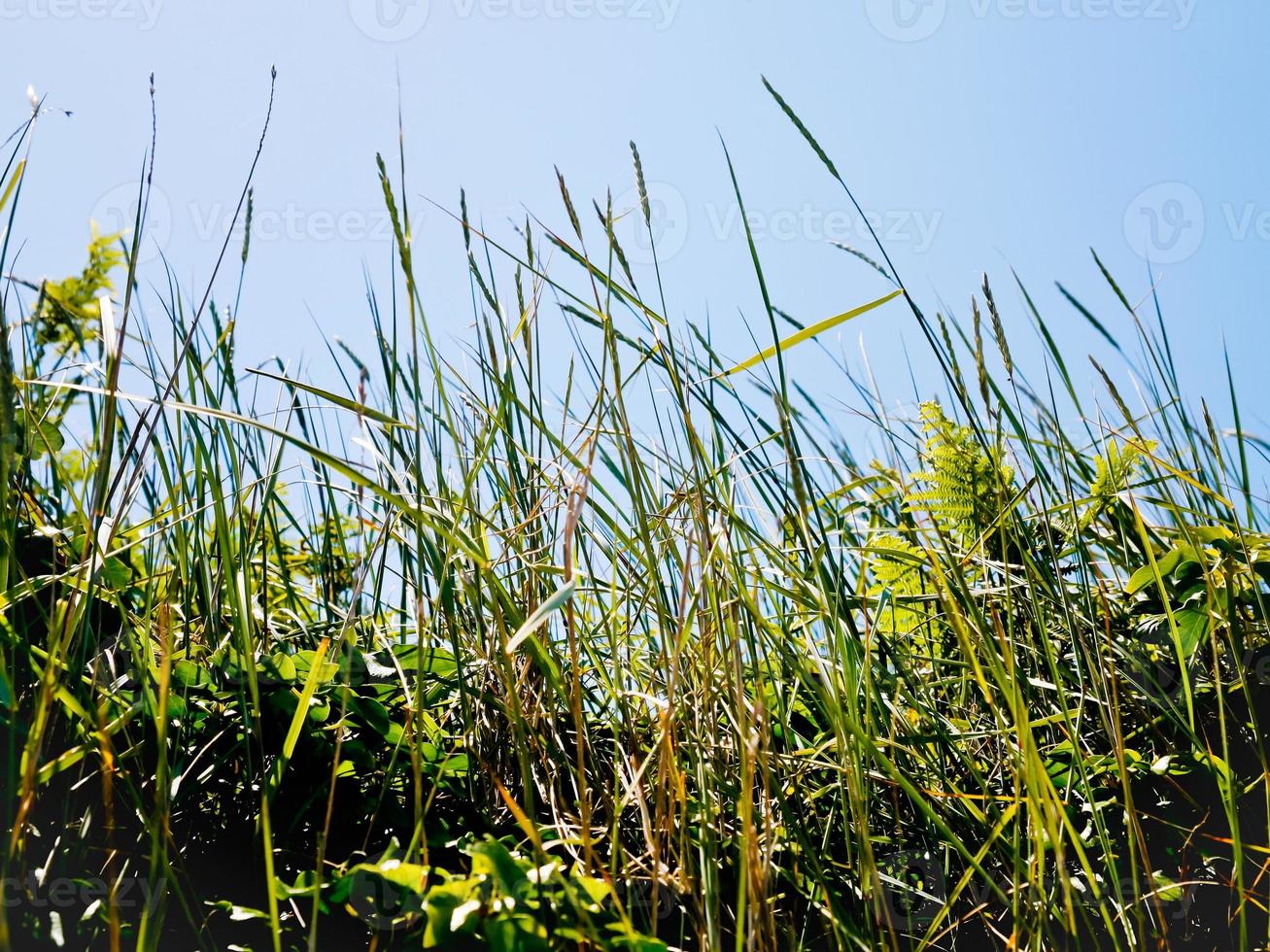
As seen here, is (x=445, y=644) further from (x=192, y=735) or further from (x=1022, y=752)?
(x=1022, y=752)

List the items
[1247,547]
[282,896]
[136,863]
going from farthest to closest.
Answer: [1247,547], [136,863], [282,896]

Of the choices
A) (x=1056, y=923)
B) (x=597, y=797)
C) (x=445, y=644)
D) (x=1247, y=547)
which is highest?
(x=1247, y=547)

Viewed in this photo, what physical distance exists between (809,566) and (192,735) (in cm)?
67

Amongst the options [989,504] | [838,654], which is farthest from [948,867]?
[989,504]

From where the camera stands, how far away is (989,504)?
56.5 inches

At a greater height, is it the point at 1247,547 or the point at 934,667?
the point at 1247,547

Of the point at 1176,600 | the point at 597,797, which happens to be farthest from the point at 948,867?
the point at 1176,600

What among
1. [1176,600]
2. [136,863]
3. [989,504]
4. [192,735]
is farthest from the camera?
[989,504]

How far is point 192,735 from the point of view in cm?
94

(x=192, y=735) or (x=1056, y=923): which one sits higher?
(x=192, y=735)

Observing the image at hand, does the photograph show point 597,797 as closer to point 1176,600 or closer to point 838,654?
point 838,654

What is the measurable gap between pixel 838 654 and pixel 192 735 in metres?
0.67

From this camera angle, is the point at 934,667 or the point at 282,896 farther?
the point at 934,667

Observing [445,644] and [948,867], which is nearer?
[948,867]
